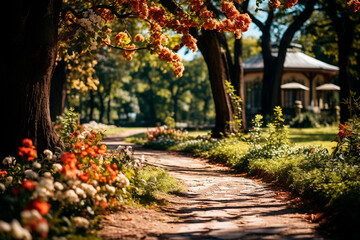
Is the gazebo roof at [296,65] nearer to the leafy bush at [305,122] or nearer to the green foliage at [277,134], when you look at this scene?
the leafy bush at [305,122]

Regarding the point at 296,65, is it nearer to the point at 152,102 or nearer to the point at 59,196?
the point at 59,196

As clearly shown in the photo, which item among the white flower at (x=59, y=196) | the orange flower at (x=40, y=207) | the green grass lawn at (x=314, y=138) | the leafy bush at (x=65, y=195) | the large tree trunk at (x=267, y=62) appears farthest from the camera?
the large tree trunk at (x=267, y=62)

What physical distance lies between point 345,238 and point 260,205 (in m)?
1.92

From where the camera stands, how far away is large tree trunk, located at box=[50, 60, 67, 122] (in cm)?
1650

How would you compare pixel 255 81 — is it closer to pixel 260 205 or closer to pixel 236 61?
pixel 236 61

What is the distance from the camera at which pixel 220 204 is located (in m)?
6.05

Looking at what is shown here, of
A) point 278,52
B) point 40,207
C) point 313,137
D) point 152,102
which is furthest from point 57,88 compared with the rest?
point 152,102

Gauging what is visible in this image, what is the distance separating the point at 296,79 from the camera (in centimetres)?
3161

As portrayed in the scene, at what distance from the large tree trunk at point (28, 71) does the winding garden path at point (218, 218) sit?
255cm

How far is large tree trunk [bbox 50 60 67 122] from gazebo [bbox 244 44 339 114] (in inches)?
709

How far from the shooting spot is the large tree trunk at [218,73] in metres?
13.2

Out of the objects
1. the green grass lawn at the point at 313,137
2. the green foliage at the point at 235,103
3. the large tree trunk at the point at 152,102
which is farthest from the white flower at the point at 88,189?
the large tree trunk at the point at 152,102

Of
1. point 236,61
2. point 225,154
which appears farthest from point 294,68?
point 225,154

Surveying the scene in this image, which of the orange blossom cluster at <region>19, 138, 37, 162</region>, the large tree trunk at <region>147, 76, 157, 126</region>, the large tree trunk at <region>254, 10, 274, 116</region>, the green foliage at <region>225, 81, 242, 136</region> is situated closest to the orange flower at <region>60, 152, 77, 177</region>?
the orange blossom cluster at <region>19, 138, 37, 162</region>
